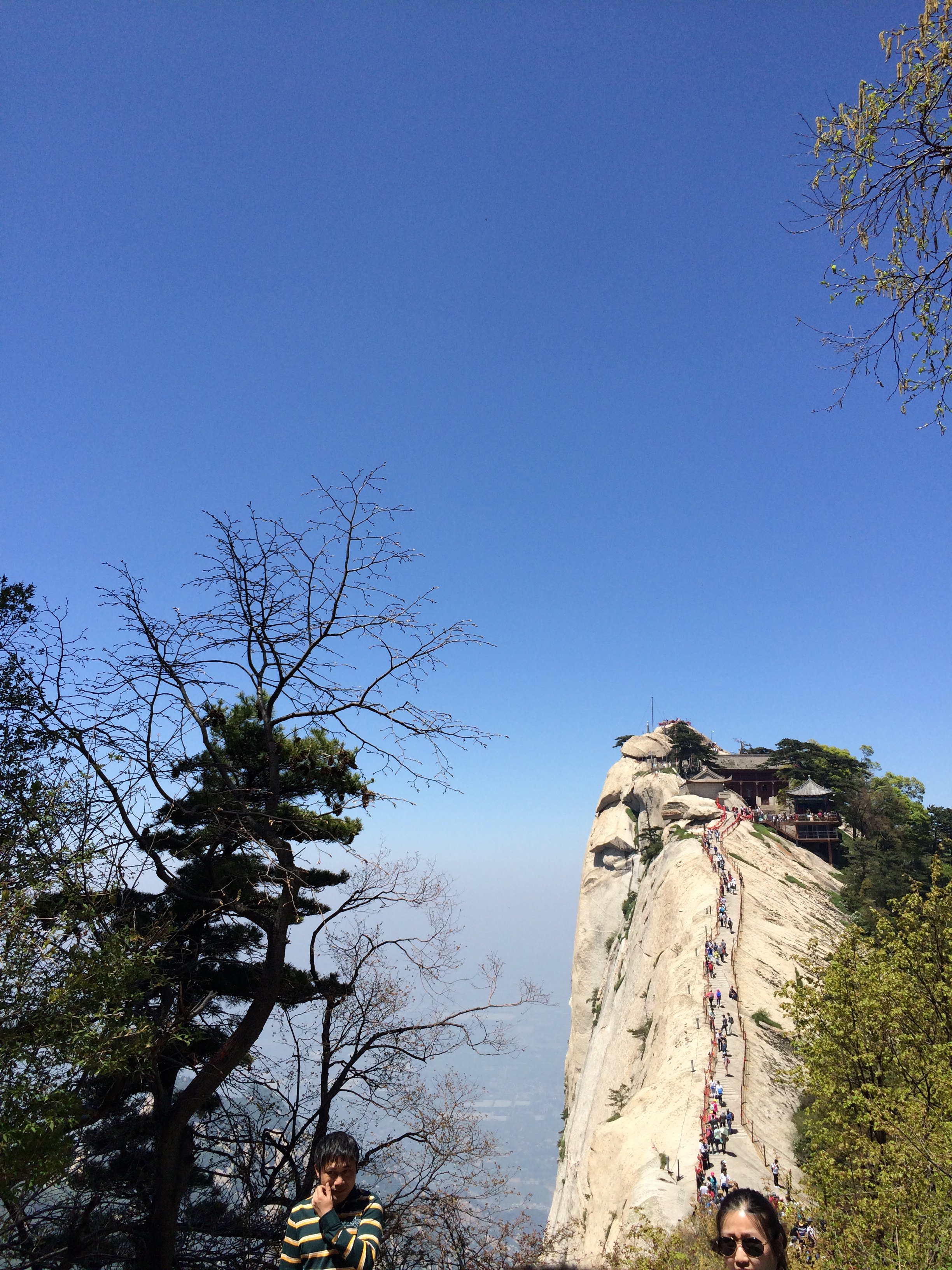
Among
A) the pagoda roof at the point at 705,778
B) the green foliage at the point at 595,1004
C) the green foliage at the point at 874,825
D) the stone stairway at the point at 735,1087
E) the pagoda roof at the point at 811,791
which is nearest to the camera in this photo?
the stone stairway at the point at 735,1087

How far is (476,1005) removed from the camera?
919 cm

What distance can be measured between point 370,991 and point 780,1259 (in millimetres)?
7455

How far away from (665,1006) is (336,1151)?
27037 millimetres

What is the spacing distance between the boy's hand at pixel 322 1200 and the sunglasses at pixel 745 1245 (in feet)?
6.20

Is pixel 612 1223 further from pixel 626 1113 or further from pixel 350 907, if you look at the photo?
pixel 350 907

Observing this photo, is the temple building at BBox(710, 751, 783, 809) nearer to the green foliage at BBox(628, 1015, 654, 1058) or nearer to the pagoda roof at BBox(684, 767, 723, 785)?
the pagoda roof at BBox(684, 767, 723, 785)

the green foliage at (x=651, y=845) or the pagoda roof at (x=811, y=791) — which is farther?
the pagoda roof at (x=811, y=791)

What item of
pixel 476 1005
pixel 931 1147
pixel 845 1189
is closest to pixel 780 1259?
pixel 476 1005

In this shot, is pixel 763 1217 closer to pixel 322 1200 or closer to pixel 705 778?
pixel 322 1200

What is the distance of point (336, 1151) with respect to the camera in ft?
11.0

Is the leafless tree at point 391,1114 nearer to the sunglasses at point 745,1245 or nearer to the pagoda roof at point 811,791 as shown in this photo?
the sunglasses at point 745,1245

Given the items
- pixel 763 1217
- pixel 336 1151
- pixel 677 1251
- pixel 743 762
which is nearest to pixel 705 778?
pixel 743 762

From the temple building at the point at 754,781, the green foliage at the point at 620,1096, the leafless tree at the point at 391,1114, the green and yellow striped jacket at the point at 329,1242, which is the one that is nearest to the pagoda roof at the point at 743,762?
the temple building at the point at 754,781

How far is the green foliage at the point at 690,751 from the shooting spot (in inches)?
2136
